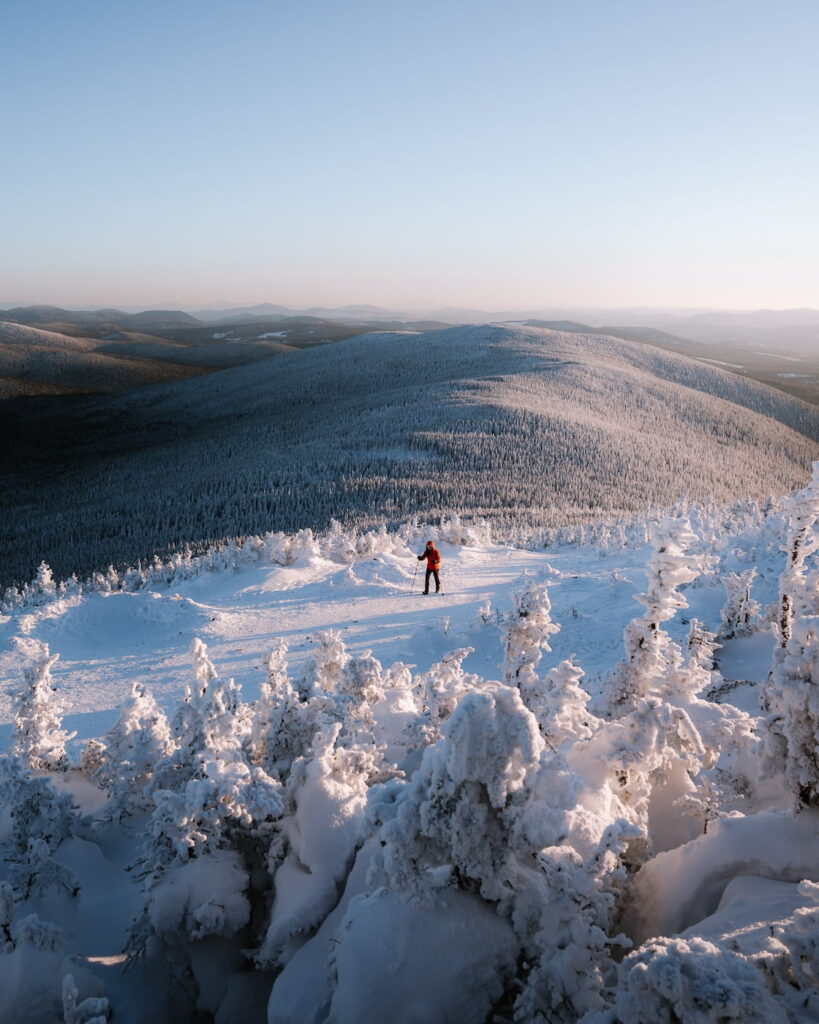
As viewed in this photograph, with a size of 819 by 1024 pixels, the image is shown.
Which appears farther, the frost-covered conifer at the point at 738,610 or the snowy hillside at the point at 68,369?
the snowy hillside at the point at 68,369

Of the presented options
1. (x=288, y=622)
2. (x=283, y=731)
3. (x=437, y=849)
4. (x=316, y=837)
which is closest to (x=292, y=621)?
(x=288, y=622)

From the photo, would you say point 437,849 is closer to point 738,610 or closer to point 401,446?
point 738,610

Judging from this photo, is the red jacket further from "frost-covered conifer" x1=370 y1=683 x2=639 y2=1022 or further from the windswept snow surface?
"frost-covered conifer" x1=370 y1=683 x2=639 y2=1022

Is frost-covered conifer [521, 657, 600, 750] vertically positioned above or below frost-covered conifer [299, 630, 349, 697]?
above

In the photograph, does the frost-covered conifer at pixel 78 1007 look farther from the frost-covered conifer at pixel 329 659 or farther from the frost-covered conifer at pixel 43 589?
the frost-covered conifer at pixel 43 589

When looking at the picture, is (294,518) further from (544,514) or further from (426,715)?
(426,715)

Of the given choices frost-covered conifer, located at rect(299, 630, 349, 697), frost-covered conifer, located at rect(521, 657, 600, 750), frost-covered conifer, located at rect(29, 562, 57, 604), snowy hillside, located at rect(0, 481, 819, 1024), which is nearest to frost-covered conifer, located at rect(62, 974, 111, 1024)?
snowy hillside, located at rect(0, 481, 819, 1024)

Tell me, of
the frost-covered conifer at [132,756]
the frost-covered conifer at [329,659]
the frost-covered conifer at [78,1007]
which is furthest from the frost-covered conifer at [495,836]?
the frost-covered conifer at [329,659]
